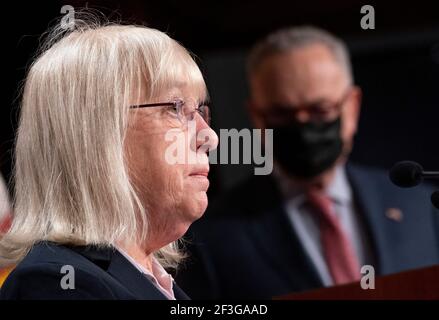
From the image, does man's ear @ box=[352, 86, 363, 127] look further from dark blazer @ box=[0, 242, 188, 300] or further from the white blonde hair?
dark blazer @ box=[0, 242, 188, 300]

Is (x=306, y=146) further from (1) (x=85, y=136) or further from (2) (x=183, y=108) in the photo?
(1) (x=85, y=136)

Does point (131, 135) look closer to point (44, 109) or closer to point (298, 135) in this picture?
point (44, 109)

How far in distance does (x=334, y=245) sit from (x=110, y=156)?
177 centimetres

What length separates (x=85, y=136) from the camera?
63.3 inches

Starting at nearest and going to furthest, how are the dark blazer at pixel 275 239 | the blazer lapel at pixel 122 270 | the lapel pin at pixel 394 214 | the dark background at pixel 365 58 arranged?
the blazer lapel at pixel 122 270 < the dark blazer at pixel 275 239 < the lapel pin at pixel 394 214 < the dark background at pixel 365 58

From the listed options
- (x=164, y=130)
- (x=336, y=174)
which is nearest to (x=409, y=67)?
(x=336, y=174)

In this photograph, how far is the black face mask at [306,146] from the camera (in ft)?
10.9

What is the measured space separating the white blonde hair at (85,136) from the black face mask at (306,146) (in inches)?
64.7

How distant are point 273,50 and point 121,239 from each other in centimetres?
199

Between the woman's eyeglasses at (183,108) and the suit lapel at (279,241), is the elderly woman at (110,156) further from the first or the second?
the suit lapel at (279,241)

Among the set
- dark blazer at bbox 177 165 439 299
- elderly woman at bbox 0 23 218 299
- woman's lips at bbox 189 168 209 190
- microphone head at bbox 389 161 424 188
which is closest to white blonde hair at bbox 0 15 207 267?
elderly woman at bbox 0 23 218 299

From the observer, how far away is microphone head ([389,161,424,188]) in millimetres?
1743

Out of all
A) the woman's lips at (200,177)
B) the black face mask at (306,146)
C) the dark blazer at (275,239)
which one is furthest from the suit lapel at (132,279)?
the black face mask at (306,146)

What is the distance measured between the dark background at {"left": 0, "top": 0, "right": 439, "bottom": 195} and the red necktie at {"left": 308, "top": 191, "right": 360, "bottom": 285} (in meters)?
0.26
